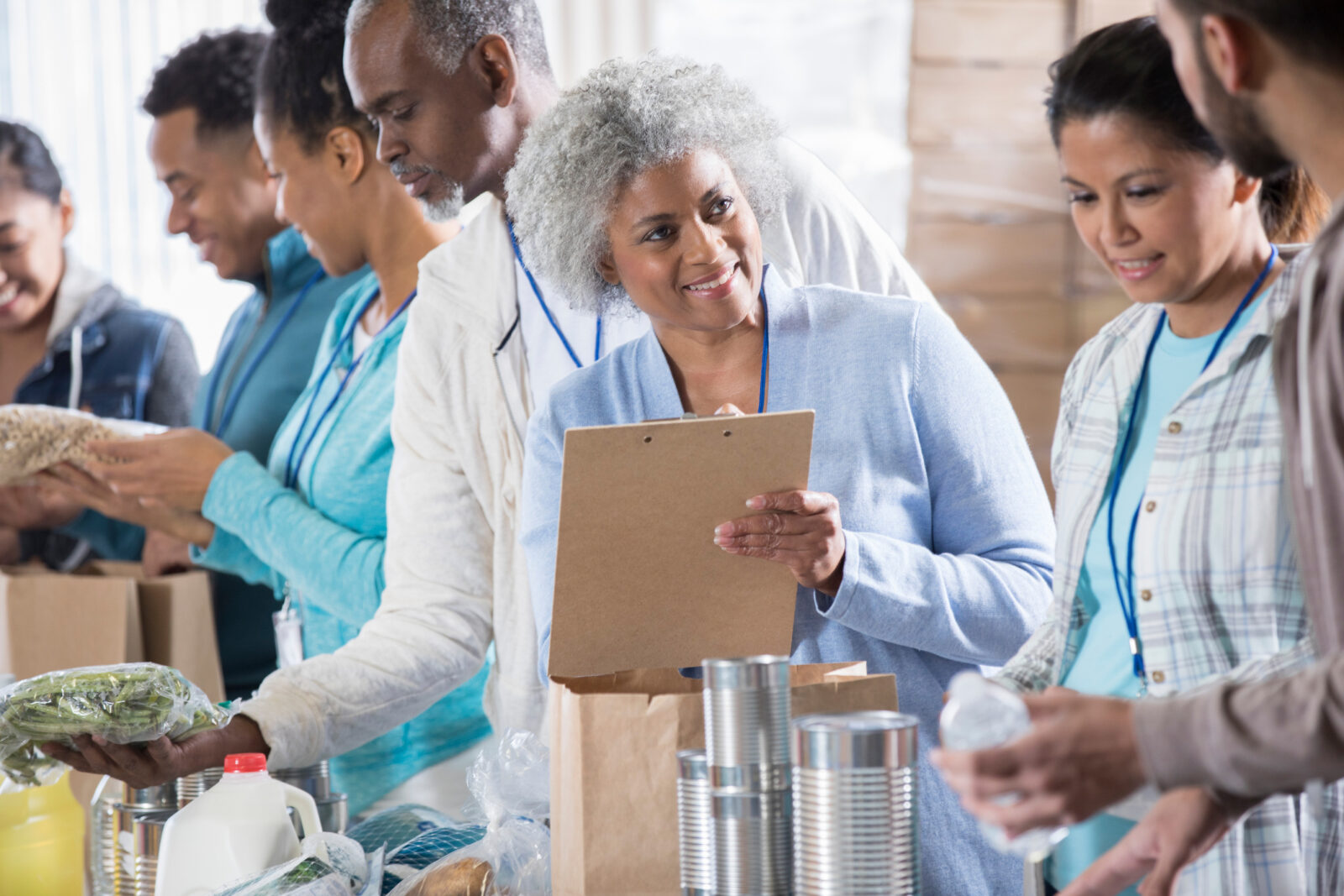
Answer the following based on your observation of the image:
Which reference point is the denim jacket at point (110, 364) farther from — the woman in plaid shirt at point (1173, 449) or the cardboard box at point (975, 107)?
the woman in plaid shirt at point (1173, 449)

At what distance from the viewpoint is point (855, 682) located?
1.00 meters

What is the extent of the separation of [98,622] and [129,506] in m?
0.19

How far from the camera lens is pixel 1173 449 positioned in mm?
966

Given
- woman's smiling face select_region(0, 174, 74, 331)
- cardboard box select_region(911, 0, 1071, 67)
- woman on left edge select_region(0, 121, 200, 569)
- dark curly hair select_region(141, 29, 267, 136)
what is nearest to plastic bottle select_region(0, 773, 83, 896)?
Answer: woman on left edge select_region(0, 121, 200, 569)

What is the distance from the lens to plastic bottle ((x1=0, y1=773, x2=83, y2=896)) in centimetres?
133

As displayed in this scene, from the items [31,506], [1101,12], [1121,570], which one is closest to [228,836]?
[1121,570]

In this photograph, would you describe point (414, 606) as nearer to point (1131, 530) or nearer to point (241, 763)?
point (241, 763)

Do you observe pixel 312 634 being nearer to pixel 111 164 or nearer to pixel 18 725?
pixel 18 725

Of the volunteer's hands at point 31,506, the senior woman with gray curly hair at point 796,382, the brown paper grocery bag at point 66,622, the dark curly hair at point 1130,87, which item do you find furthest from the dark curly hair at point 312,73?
the dark curly hair at point 1130,87

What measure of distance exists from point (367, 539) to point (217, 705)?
1.51 feet

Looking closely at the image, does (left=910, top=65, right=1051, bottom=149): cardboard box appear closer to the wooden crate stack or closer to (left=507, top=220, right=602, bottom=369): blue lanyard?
the wooden crate stack

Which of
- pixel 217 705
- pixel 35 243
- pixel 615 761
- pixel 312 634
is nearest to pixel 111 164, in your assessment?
pixel 35 243

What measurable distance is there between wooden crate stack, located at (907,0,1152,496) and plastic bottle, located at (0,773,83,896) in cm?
237

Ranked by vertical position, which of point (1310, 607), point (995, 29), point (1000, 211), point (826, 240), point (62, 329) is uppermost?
point (995, 29)
